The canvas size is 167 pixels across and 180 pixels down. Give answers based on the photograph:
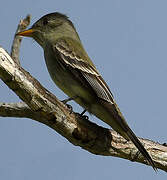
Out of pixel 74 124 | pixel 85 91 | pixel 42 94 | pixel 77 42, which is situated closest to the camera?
pixel 42 94

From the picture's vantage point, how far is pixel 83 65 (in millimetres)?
8023

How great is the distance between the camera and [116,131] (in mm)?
7676

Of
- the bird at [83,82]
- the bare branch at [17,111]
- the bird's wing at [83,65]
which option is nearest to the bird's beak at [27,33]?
the bird at [83,82]

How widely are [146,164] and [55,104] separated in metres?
2.10

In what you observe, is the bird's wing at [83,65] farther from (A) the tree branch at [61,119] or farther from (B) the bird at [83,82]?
(A) the tree branch at [61,119]

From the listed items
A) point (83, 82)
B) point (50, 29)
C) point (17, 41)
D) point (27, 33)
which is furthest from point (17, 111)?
point (50, 29)

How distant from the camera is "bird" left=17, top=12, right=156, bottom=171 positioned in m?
7.39

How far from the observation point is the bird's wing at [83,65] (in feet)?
25.1

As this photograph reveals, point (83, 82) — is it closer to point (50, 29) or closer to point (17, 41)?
point (17, 41)

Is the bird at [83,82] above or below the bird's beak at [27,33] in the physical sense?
below

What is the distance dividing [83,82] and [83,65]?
18.0 inches

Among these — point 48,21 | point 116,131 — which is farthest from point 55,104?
point 48,21

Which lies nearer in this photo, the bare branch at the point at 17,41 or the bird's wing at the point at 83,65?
the bare branch at the point at 17,41

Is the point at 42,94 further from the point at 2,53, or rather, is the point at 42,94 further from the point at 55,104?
the point at 2,53
